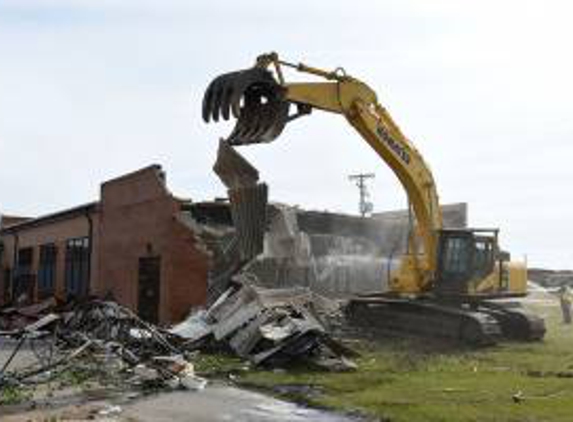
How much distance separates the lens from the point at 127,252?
36.3 m

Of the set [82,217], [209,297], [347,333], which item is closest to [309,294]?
[347,333]

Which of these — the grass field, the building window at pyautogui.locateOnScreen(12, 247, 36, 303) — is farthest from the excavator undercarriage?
the building window at pyautogui.locateOnScreen(12, 247, 36, 303)

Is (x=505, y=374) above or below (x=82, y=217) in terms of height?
below

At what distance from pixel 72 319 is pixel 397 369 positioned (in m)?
8.81

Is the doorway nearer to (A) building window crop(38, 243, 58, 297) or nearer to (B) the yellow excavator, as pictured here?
(B) the yellow excavator

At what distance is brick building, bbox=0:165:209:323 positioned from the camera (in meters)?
32.7

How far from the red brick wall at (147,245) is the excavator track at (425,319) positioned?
20.5ft

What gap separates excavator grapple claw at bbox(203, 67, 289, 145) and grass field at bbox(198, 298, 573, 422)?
4.80 meters

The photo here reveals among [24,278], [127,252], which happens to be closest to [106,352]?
[127,252]

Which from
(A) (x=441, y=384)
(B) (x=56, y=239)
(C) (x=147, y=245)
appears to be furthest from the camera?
(B) (x=56, y=239)

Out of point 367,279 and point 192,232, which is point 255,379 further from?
point 367,279

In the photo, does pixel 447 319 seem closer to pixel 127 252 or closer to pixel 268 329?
pixel 268 329

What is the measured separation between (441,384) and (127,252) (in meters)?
21.0

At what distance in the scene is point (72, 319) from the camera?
966 inches
